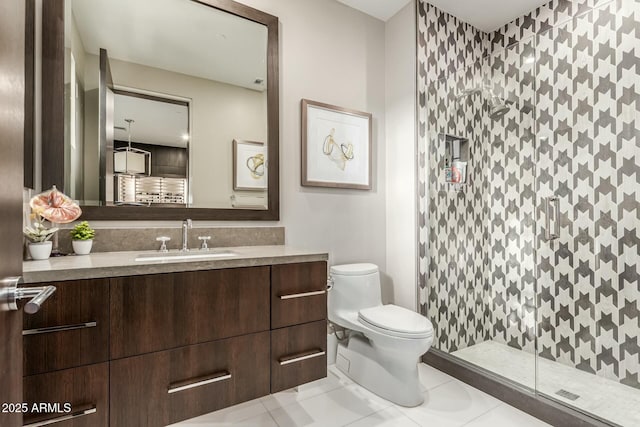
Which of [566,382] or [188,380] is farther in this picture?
[566,382]

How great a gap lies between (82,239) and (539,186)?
2.64m

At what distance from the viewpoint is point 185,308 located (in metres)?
1.19

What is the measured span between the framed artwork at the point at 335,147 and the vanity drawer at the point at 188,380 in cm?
121

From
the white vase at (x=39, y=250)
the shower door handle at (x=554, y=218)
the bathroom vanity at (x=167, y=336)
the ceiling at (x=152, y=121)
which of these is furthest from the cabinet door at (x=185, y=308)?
the shower door handle at (x=554, y=218)

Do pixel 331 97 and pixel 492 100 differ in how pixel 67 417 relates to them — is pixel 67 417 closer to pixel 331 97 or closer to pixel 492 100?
pixel 331 97

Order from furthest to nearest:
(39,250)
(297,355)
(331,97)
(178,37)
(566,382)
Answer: (331,97) < (566,382) < (178,37) < (297,355) < (39,250)

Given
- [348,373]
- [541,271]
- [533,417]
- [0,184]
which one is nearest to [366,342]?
[348,373]

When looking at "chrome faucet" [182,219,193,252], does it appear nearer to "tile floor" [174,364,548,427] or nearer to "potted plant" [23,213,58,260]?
"potted plant" [23,213,58,260]

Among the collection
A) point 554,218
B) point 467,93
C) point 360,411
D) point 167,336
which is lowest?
point 360,411

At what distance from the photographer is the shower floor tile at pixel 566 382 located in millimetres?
1619

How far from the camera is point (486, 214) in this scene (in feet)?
8.35

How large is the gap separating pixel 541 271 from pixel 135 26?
2.96 meters

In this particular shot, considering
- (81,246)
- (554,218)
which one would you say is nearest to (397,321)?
(554,218)

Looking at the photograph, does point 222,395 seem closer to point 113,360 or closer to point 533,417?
point 113,360
